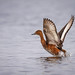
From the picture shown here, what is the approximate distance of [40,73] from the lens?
9.53 metres

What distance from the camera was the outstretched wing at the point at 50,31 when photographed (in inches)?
451

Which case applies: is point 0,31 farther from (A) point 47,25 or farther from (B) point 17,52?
(A) point 47,25

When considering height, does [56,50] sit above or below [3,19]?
below

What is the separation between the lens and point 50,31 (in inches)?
464

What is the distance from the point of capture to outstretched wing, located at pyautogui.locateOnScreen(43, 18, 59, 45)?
11460 mm

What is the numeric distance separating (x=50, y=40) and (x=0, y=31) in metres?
5.74

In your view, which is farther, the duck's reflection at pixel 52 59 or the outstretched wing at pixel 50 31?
the outstretched wing at pixel 50 31

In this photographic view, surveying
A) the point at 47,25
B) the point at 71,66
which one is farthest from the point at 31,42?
the point at 71,66

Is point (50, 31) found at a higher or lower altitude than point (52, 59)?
higher

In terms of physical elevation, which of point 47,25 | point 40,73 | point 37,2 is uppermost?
point 37,2

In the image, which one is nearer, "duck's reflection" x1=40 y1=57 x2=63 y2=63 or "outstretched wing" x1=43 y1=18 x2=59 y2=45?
"duck's reflection" x1=40 y1=57 x2=63 y2=63

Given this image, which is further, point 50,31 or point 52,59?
point 50,31

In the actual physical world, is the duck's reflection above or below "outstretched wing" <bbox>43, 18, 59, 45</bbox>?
below

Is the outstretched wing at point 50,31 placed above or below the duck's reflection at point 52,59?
above
